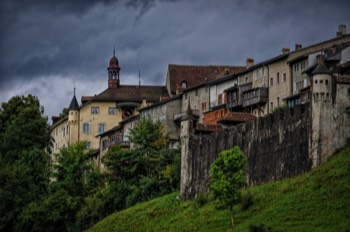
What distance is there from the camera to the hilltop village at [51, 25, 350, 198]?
95562 mm

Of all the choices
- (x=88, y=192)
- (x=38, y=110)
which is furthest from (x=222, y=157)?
(x=38, y=110)

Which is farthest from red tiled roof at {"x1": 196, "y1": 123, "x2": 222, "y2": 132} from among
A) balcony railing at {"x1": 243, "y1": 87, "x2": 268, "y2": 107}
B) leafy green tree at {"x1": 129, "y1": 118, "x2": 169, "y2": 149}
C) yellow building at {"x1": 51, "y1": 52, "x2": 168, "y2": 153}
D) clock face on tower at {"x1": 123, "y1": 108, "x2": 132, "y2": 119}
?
clock face on tower at {"x1": 123, "y1": 108, "x2": 132, "y2": 119}

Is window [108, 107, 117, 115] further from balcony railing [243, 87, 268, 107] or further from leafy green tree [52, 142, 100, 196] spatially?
balcony railing [243, 87, 268, 107]

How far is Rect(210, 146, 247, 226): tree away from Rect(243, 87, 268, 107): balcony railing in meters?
29.9

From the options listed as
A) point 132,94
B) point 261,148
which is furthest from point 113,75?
point 261,148

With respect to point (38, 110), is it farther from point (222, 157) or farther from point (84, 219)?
point (222, 157)

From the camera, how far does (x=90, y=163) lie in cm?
14925

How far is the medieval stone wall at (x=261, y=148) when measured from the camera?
98062 millimetres

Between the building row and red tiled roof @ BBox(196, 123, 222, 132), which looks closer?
the building row

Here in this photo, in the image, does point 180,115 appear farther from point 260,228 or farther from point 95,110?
point 260,228

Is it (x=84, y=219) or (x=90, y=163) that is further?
(x=90, y=163)

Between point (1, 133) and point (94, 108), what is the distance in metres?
14.0

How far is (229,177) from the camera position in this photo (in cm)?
9638

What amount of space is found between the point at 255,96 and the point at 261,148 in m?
24.0
